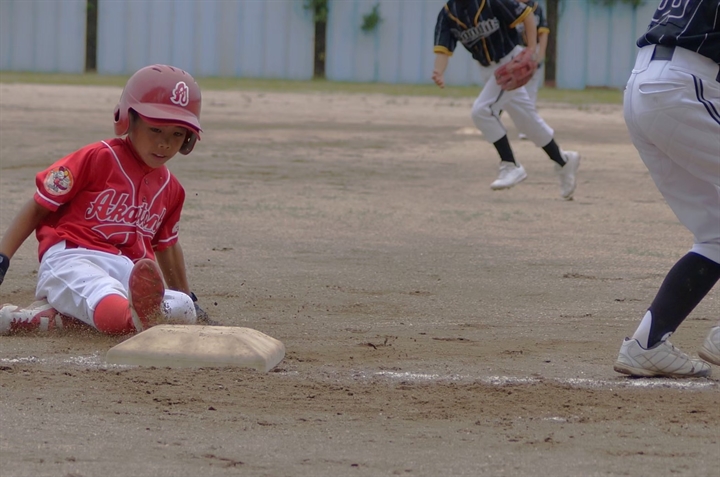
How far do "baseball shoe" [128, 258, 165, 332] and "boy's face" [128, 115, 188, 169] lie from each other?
21.0 inches

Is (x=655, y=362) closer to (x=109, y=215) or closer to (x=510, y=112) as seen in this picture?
(x=109, y=215)

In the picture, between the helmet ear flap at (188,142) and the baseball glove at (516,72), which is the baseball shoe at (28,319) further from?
the baseball glove at (516,72)

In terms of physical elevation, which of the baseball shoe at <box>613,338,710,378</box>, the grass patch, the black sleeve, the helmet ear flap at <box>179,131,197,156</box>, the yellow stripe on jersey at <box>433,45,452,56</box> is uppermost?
the black sleeve

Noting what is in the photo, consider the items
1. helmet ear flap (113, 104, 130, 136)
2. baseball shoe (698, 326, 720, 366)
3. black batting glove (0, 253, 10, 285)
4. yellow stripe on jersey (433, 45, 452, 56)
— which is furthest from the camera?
yellow stripe on jersey (433, 45, 452, 56)

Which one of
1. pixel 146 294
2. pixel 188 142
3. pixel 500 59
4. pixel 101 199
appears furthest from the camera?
pixel 500 59

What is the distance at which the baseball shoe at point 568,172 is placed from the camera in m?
8.09

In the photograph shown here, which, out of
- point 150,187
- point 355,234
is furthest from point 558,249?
point 150,187

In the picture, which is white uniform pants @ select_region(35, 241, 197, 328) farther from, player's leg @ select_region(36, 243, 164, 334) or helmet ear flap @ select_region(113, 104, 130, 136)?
helmet ear flap @ select_region(113, 104, 130, 136)

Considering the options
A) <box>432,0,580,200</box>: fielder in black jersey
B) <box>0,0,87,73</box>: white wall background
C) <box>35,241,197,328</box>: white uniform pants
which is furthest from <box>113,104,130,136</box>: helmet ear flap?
<box>0,0,87,73</box>: white wall background

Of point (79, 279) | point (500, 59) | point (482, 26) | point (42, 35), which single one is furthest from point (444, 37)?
point (42, 35)

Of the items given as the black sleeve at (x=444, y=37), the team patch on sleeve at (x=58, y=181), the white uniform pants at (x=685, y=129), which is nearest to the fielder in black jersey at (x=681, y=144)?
the white uniform pants at (x=685, y=129)

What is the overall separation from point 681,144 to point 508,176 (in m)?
5.00

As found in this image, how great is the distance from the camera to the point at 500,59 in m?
8.28

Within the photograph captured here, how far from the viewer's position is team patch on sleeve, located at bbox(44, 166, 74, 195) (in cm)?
389
